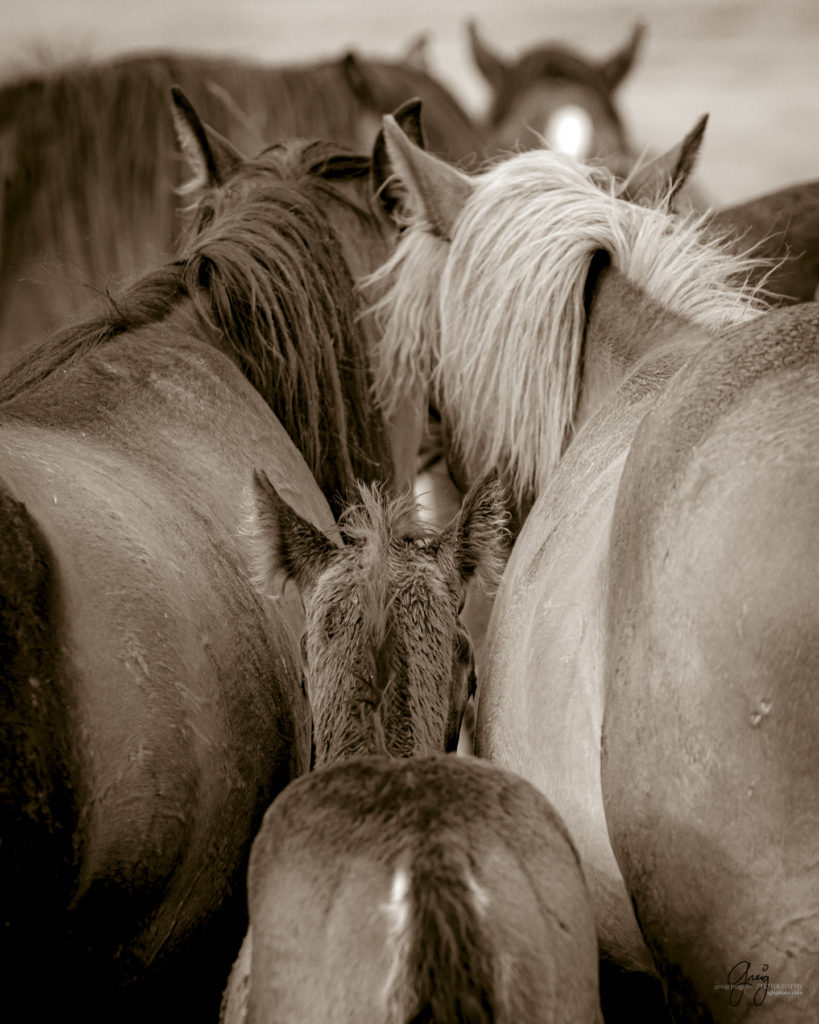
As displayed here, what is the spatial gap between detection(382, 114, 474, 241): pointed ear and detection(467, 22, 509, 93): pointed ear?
4.70 metres

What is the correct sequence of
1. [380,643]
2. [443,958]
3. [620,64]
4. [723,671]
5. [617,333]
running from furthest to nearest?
[620,64], [617,333], [380,643], [723,671], [443,958]

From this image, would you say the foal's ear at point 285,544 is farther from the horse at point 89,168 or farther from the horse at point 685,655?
the horse at point 89,168

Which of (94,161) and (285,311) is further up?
(94,161)

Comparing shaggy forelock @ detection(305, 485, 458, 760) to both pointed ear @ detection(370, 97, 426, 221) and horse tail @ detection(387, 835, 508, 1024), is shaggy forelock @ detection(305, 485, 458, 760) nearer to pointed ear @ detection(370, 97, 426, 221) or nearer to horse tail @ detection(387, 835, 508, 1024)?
horse tail @ detection(387, 835, 508, 1024)

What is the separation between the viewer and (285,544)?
1923mm

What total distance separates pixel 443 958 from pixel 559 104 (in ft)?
19.7

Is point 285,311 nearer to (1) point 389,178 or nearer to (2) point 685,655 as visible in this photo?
(1) point 389,178

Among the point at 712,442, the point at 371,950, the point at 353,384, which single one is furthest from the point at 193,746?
the point at 353,384

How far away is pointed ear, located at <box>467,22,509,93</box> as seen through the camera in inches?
280

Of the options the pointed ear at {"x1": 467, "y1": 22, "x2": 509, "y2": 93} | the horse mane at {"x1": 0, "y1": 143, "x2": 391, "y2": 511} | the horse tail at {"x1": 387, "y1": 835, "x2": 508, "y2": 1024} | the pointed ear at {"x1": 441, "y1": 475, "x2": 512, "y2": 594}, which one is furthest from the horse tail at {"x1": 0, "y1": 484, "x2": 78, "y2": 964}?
the pointed ear at {"x1": 467, "y1": 22, "x2": 509, "y2": 93}

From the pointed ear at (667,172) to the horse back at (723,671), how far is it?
53.4 inches

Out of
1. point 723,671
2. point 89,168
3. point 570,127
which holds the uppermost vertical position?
point 570,127

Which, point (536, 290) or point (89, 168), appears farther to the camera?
point (89, 168)

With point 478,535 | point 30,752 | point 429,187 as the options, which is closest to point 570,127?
point 429,187
